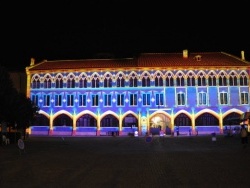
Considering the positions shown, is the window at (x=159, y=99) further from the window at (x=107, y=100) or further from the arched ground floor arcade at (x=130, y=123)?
the window at (x=107, y=100)

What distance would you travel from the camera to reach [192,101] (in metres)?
62.6

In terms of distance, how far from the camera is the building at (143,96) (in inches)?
2450

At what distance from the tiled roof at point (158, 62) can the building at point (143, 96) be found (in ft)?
0.59

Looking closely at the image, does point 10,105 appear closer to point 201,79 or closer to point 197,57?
point 201,79

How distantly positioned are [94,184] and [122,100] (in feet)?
172

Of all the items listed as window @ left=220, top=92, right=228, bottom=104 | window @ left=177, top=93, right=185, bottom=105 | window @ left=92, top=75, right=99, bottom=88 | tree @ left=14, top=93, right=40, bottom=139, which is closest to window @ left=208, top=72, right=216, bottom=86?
window @ left=220, top=92, right=228, bottom=104

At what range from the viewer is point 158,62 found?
64812 millimetres

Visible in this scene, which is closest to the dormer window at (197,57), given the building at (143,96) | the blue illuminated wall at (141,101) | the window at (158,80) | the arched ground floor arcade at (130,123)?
the building at (143,96)

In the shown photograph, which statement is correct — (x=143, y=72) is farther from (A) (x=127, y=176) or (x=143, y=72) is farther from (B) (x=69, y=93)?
(A) (x=127, y=176)

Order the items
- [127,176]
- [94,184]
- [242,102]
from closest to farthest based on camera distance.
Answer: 1. [94,184]
2. [127,176]
3. [242,102]

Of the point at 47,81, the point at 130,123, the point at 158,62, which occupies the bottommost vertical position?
the point at 130,123

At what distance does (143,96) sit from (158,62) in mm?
7173

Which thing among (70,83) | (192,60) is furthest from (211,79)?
(70,83)

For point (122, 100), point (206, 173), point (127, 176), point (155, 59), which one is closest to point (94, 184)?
point (127, 176)
